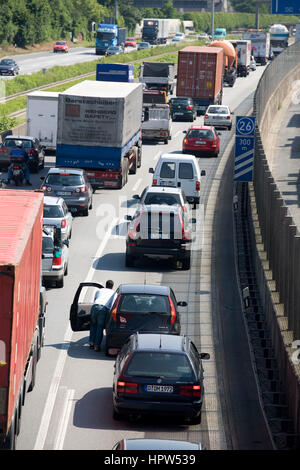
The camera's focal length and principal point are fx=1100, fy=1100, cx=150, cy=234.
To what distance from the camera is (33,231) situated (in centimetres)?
1583

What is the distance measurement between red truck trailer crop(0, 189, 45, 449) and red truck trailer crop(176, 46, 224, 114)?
52.9 m

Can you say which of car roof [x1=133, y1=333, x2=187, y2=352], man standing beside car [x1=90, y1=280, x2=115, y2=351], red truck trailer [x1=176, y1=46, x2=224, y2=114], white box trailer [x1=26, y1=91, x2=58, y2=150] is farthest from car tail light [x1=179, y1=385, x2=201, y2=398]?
red truck trailer [x1=176, y1=46, x2=224, y2=114]

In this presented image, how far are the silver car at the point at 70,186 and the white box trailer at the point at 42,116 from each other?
1328cm

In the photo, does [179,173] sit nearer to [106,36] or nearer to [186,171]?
[186,171]

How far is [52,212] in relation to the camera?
28844 mm

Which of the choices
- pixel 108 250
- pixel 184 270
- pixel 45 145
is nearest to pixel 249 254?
pixel 184 270

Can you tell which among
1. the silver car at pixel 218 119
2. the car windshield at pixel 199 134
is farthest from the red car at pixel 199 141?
the silver car at pixel 218 119

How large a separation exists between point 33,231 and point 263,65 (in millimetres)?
110661

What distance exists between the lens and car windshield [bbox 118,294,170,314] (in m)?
19.2

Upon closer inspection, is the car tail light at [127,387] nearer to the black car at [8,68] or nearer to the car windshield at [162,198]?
the car windshield at [162,198]

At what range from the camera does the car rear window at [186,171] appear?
3656 centimetres

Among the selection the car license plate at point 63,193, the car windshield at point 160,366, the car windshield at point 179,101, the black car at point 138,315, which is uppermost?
the car windshield at point 160,366

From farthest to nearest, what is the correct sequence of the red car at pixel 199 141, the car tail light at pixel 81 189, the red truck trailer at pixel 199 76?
the red truck trailer at pixel 199 76, the red car at pixel 199 141, the car tail light at pixel 81 189

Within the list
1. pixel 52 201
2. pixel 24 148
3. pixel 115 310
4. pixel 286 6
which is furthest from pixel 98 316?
pixel 286 6
